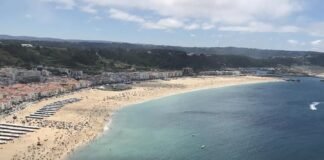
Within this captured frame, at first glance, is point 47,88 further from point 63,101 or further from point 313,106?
point 313,106

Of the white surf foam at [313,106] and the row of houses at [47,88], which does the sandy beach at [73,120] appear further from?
the white surf foam at [313,106]

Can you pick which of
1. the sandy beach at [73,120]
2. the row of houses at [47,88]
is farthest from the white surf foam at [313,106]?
the row of houses at [47,88]

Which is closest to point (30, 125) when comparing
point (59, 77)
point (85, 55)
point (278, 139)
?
point (278, 139)

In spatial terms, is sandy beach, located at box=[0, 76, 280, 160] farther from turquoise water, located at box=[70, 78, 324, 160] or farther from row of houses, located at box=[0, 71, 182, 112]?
row of houses, located at box=[0, 71, 182, 112]

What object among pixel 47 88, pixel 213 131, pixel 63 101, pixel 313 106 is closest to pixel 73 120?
pixel 63 101

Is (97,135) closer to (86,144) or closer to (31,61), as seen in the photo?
(86,144)

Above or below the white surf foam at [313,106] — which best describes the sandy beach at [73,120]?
below

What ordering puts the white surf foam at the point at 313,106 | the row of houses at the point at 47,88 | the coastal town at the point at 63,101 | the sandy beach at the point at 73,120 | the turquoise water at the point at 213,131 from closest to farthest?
the sandy beach at the point at 73,120 → the turquoise water at the point at 213,131 → the coastal town at the point at 63,101 → the row of houses at the point at 47,88 → the white surf foam at the point at 313,106
